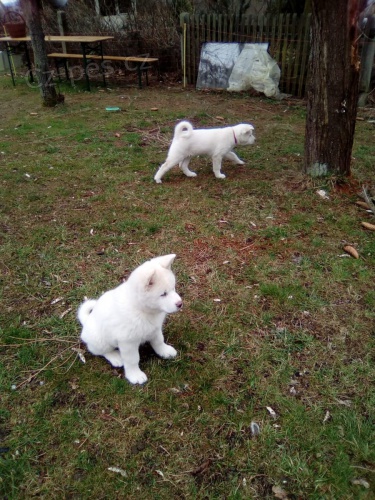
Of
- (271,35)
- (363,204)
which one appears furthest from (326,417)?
(271,35)

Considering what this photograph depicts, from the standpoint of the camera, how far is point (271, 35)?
10180 mm

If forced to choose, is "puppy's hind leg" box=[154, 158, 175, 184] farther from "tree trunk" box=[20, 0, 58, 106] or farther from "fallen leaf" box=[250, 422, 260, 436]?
"tree trunk" box=[20, 0, 58, 106]

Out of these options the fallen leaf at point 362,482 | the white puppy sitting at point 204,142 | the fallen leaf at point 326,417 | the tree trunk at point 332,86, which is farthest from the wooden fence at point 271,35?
the fallen leaf at point 362,482

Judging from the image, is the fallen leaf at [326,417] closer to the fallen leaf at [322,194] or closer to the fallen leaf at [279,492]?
the fallen leaf at [279,492]

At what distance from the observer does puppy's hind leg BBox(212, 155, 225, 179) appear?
5539 mm

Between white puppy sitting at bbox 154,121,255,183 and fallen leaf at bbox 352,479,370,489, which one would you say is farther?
white puppy sitting at bbox 154,121,255,183

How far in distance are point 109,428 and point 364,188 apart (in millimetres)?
4325

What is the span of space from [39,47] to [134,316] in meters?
8.78

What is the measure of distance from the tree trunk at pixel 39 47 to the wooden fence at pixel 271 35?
4.23m

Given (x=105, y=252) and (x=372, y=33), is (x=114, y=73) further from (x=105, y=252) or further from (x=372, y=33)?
(x=105, y=252)

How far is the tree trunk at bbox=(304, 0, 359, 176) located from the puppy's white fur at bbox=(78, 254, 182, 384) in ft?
11.4

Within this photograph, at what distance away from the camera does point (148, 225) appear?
14.7 ft

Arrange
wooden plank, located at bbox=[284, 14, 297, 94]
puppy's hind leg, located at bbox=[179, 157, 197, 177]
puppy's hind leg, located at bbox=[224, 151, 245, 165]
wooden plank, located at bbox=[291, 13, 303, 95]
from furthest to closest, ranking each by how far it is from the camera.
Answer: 1. wooden plank, located at bbox=[284, 14, 297, 94]
2. wooden plank, located at bbox=[291, 13, 303, 95]
3. puppy's hind leg, located at bbox=[224, 151, 245, 165]
4. puppy's hind leg, located at bbox=[179, 157, 197, 177]

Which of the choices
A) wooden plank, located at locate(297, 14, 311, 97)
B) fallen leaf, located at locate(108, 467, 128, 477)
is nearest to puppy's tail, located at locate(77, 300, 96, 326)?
fallen leaf, located at locate(108, 467, 128, 477)
